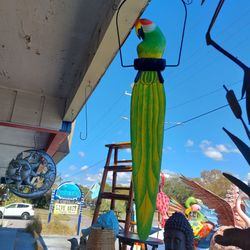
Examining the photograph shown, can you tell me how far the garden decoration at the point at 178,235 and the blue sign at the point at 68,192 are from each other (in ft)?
21.0

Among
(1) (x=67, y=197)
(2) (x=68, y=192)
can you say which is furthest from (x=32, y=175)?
(1) (x=67, y=197)

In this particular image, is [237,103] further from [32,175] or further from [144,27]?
[32,175]

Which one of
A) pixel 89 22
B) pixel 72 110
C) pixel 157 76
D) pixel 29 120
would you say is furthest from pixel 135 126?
pixel 29 120

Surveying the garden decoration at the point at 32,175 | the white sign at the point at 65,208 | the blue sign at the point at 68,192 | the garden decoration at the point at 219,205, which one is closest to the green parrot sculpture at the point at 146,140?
the garden decoration at the point at 219,205

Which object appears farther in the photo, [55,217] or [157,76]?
[55,217]

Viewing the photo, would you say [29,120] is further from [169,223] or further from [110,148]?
[169,223]

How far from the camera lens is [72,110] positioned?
6.83ft

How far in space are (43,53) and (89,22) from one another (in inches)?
16.3

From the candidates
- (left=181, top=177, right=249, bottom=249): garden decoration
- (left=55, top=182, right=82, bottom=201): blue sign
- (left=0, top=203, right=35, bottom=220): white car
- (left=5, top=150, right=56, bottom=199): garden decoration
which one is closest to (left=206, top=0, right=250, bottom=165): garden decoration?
(left=181, top=177, right=249, bottom=249): garden decoration

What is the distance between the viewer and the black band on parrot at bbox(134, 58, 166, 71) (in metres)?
0.66

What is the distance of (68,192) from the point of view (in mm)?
6914

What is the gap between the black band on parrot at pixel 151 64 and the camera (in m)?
0.66

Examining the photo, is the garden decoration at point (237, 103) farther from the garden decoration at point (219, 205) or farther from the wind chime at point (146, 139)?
the garden decoration at point (219, 205)

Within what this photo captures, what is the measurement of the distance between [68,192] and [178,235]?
6622mm
